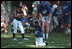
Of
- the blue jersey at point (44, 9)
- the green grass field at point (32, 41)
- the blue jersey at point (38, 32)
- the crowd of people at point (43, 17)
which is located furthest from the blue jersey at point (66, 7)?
the blue jersey at point (38, 32)

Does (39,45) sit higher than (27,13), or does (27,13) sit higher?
(27,13)

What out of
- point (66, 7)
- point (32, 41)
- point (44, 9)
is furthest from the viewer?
point (66, 7)

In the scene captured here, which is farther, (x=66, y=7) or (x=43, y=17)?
(x=66, y=7)

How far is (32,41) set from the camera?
8.27 metres

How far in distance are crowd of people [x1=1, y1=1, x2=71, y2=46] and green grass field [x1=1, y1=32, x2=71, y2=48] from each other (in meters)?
0.13

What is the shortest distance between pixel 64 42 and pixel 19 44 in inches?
46.1

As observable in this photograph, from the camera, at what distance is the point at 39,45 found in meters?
8.07

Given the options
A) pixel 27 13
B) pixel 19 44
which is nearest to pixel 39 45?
pixel 19 44

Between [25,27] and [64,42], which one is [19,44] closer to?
[25,27]

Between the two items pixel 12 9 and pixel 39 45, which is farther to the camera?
pixel 12 9

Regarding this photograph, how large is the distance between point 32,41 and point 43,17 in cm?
69

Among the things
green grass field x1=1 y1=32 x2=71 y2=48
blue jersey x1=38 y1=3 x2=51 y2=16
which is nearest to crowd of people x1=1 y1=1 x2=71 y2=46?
blue jersey x1=38 y1=3 x2=51 y2=16

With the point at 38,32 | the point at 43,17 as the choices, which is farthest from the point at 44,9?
the point at 38,32

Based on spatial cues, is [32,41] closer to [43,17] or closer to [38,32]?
[38,32]
